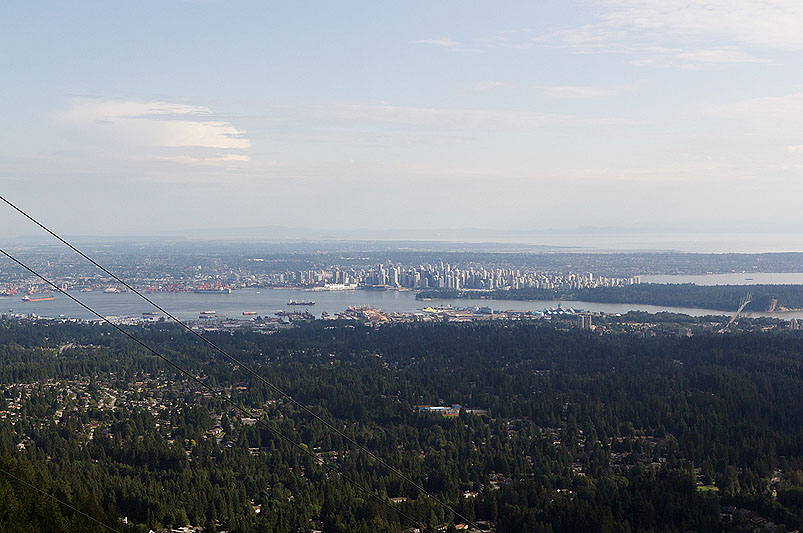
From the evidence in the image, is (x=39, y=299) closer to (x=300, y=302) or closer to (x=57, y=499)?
(x=300, y=302)

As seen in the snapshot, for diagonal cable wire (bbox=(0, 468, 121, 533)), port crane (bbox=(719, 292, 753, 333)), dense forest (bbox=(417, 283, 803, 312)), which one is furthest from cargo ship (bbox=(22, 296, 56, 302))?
diagonal cable wire (bbox=(0, 468, 121, 533))

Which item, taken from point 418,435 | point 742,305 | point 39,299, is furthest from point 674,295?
point 39,299

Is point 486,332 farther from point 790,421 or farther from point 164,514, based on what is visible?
point 164,514

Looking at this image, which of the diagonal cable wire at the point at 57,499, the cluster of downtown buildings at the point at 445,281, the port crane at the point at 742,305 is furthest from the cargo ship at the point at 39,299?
the diagonal cable wire at the point at 57,499

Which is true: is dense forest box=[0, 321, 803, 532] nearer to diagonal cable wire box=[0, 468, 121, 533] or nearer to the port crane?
diagonal cable wire box=[0, 468, 121, 533]

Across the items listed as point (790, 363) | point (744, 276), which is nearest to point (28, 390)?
point (790, 363)

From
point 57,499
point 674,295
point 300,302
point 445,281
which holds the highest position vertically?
point 674,295

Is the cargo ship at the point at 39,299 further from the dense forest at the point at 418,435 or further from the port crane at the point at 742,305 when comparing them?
the port crane at the point at 742,305

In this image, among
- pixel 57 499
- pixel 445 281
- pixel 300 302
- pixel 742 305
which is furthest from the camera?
pixel 445 281
